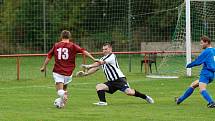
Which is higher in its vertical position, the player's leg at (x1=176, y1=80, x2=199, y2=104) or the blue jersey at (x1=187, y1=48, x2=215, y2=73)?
the blue jersey at (x1=187, y1=48, x2=215, y2=73)

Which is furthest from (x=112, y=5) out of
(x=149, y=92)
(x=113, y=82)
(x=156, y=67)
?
(x=113, y=82)

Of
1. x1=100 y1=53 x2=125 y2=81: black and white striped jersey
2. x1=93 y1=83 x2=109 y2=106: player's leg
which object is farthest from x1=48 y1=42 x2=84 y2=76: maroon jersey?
x1=93 y1=83 x2=109 y2=106: player's leg

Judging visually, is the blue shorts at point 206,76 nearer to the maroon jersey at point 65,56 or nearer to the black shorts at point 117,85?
the black shorts at point 117,85

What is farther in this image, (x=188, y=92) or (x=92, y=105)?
(x=92, y=105)

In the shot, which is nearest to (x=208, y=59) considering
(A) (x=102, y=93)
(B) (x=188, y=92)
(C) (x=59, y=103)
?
(B) (x=188, y=92)

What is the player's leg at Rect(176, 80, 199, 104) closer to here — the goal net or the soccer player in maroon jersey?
the soccer player in maroon jersey

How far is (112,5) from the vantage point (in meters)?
39.9

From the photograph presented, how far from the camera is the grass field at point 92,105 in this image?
41.6ft

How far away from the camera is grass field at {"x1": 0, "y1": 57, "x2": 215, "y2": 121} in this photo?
12.7 meters

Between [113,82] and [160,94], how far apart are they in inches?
128

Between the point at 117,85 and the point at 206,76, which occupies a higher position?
the point at 206,76

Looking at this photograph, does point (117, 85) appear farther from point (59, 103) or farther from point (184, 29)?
point (184, 29)

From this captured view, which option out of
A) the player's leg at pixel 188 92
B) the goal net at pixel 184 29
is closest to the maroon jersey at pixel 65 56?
the player's leg at pixel 188 92

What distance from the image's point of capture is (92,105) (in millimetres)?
15188
